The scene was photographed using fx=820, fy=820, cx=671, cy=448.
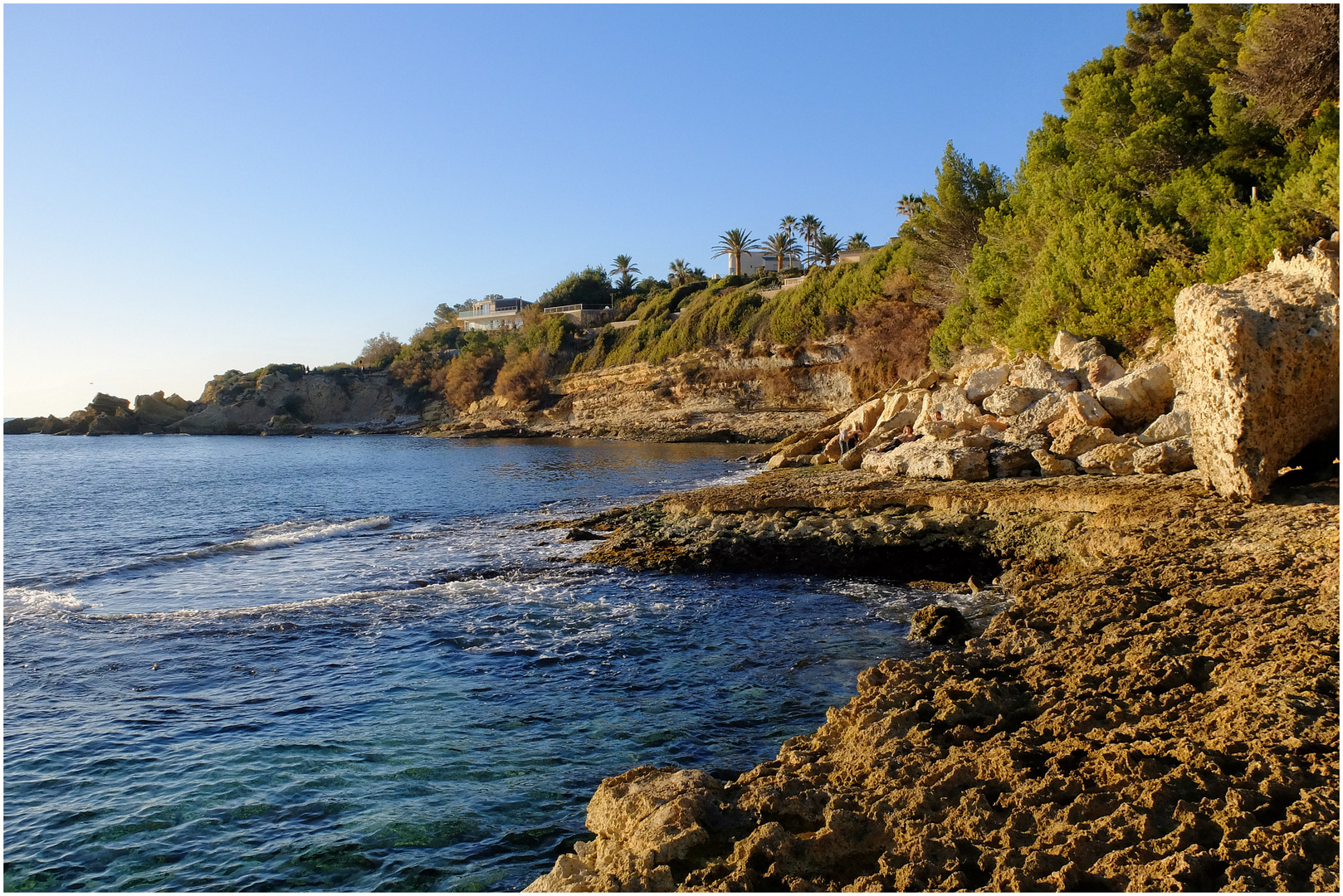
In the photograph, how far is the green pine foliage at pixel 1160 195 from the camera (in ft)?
60.7

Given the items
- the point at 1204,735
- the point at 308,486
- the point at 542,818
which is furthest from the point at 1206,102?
the point at 308,486

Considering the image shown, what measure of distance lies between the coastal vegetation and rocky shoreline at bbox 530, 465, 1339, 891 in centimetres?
1210

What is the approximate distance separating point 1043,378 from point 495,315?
88948 millimetres

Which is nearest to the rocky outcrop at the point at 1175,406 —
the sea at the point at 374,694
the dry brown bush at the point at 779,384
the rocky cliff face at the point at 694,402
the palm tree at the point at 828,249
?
the sea at the point at 374,694

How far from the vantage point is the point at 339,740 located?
26.7ft

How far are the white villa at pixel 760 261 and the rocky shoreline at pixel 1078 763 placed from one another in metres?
80.1

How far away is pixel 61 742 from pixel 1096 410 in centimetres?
1818

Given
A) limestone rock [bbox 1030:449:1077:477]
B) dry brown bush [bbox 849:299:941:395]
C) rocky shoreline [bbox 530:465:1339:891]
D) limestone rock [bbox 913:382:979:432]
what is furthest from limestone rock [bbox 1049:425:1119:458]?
dry brown bush [bbox 849:299:941:395]

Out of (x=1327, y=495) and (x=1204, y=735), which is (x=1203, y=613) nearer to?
(x=1204, y=735)

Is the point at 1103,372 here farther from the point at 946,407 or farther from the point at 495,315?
the point at 495,315

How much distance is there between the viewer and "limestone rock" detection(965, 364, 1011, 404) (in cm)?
2267

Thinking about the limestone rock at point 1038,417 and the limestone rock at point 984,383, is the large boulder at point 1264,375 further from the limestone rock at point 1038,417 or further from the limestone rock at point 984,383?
the limestone rock at point 984,383

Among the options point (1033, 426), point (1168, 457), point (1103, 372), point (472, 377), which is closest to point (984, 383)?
point (1103, 372)

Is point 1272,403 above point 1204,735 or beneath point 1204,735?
above
